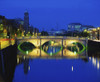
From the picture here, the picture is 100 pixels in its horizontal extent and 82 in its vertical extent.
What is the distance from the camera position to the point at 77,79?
53.5ft

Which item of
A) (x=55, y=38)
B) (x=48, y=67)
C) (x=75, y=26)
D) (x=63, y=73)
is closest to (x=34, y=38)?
(x=55, y=38)

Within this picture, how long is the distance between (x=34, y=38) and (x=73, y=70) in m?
20.9

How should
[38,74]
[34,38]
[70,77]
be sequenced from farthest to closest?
[34,38] → [38,74] → [70,77]

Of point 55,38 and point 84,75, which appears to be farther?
point 55,38

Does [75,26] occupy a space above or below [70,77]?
above

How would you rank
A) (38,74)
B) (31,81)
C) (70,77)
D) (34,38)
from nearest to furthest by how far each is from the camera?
(31,81), (70,77), (38,74), (34,38)

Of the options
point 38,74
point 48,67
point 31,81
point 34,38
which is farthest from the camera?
point 34,38

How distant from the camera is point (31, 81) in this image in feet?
51.7

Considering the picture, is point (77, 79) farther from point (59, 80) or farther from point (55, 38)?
point (55, 38)

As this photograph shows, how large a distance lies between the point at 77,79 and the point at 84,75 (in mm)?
1426

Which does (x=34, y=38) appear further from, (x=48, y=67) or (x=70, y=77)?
(x=70, y=77)

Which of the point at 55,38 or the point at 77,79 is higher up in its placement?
the point at 55,38

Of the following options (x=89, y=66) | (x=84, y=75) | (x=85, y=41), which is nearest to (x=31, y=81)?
(x=84, y=75)

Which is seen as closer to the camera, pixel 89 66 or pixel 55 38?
pixel 89 66
